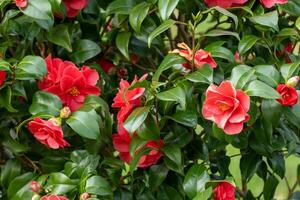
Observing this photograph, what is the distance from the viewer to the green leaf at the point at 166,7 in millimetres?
1627

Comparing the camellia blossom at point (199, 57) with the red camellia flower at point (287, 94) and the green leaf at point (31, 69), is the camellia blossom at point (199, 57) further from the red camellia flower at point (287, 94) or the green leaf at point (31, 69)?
the green leaf at point (31, 69)

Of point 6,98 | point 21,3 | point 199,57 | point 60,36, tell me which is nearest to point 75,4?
point 60,36

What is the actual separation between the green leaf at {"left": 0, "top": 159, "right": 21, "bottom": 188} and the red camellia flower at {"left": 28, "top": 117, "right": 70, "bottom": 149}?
11.0 inches

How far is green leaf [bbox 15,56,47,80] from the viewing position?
1694 mm

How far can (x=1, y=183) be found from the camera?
6.42 feet

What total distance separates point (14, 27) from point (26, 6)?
0.53 ft

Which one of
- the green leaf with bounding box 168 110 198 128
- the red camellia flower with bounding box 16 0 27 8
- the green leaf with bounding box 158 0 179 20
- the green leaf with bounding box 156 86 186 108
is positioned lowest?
the green leaf with bounding box 168 110 198 128

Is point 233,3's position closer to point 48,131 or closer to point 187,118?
point 187,118

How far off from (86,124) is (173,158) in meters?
0.22

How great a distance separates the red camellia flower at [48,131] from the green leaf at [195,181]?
30 cm

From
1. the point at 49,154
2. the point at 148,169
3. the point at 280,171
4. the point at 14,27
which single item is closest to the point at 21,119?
Answer: the point at 49,154

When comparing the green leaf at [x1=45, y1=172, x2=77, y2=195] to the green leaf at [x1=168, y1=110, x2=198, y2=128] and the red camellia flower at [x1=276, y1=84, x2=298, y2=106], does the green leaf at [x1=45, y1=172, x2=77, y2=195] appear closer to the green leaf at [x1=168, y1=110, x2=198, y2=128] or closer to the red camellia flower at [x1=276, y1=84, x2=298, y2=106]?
the green leaf at [x1=168, y1=110, x2=198, y2=128]

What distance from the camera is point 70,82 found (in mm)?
1789

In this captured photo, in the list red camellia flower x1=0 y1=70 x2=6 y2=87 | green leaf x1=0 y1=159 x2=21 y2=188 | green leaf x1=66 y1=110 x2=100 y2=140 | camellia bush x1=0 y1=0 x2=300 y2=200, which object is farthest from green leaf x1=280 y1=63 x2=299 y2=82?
green leaf x1=0 y1=159 x2=21 y2=188
